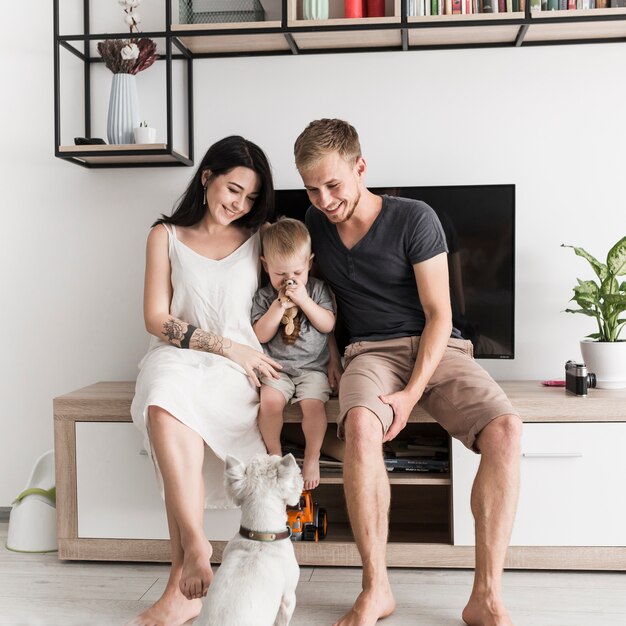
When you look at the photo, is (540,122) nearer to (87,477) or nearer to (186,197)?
(186,197)

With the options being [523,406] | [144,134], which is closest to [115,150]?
[144,134]

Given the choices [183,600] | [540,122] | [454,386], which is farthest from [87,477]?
[540,122]

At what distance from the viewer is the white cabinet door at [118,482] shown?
2.19 meters

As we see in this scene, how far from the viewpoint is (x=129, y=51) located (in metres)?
2.45

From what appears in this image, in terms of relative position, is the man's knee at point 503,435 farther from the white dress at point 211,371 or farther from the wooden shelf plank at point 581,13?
the wooden shelf plank at point 581,13

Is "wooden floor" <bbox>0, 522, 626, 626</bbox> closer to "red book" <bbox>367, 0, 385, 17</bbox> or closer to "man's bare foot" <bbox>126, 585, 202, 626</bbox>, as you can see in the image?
"man's bare foot" <bbox>126, 585, 202, 626</bbox>

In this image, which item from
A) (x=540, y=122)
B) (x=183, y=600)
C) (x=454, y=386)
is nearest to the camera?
(x=183, y=600)

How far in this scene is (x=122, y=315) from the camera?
269 cm

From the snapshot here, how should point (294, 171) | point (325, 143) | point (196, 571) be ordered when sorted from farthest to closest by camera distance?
point (294, 171) < point (325, 143) < point (196, 571)

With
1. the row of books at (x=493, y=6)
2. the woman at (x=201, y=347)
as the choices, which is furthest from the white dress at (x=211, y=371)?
→ the row of books at (x=493, y=6)

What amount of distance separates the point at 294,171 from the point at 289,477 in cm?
138

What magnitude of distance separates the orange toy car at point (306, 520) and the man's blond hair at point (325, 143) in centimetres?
99

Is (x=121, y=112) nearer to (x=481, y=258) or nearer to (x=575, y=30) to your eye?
(x=481, y=258)

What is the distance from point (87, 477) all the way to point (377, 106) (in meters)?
1.60
